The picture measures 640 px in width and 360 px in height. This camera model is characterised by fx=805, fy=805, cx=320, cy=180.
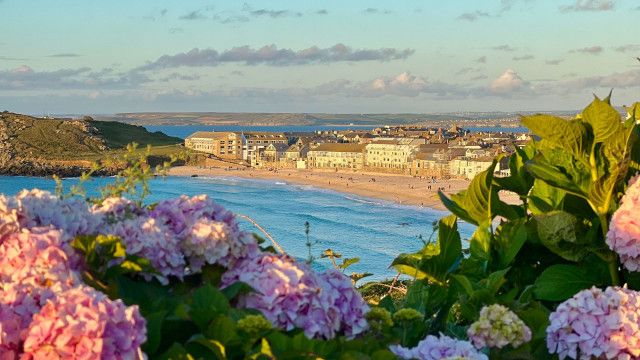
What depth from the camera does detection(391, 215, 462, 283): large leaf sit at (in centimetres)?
287

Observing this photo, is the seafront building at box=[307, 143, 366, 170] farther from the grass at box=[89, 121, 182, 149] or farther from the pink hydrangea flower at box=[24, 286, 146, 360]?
the pink hydrangea flower at box=[24, 286, 146, 360]

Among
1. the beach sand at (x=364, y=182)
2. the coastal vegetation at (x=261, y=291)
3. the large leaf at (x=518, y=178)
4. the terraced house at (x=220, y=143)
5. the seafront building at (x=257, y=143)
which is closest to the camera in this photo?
the coastal vegetation at (x=261, y=291)

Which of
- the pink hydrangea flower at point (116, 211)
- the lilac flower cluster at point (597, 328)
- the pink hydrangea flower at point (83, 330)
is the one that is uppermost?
the pink hydrangea flower at point (116, 211)

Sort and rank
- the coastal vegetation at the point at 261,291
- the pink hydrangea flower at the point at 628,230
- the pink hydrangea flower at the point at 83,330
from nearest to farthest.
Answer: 1. the pink hydrangea flower at the point at 83,330
2. the coastal vegetation at the point at 261,291
3. the pink hydrangea flower at the point at 628,230

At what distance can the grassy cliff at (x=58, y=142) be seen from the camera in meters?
77.1

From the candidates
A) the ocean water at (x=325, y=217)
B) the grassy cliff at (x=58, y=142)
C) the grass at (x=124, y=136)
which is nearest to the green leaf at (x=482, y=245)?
the ocean water at (x=325, y=217)

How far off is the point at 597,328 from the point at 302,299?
0.77 metres

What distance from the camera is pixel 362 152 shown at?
9419 centimetres

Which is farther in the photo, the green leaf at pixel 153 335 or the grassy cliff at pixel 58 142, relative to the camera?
the grassy cliff at pixel 58 142

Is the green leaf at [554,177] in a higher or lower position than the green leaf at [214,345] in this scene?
higher

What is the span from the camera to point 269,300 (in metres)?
1.63

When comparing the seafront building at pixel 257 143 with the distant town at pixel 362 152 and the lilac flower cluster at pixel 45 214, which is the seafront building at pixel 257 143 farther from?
the lilac flower cluster at pixel 45 214

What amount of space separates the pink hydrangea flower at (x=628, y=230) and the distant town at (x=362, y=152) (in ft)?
239

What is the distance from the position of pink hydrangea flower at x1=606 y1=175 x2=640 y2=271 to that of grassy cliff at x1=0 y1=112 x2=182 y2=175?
7520cm
